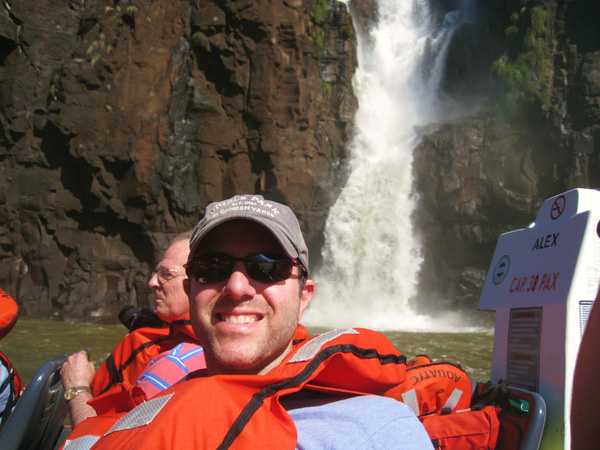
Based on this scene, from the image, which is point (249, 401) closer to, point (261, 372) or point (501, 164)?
point (261, 372)

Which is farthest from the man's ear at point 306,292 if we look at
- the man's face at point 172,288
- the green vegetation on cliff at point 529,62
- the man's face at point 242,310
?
the green vegetation on cliff at point 529,62

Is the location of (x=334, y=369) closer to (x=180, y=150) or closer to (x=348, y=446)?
(x=348, y=446)

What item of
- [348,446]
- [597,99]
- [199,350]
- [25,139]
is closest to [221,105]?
[25,139]

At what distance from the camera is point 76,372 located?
2271 mm

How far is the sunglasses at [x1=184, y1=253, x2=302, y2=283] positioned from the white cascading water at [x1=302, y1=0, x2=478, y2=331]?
13.8 metres

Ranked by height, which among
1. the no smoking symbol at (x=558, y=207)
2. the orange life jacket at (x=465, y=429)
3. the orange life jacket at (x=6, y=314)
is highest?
the no smoking symbol at (x=558, y=207)

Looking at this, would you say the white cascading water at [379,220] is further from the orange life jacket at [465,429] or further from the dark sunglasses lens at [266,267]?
the dark sunglasses lens at [266,267]

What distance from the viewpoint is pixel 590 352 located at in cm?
72

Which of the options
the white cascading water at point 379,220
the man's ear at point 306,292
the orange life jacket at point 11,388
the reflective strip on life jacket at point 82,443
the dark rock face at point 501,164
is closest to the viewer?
the reflective strip on life jacket at point 82,443

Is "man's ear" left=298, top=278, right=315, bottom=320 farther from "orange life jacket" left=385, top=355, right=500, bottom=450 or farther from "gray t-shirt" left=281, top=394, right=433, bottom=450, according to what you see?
"orange life jacket" left=385, top=355, right=500, bottom=450

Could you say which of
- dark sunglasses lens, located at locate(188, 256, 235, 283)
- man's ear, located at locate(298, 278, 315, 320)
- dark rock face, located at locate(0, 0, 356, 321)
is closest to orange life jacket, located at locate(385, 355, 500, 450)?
man's ear, located at locate(298, 278, 315, 320)

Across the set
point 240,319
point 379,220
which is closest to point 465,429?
point 240,319

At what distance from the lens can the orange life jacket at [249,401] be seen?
967 millimetres

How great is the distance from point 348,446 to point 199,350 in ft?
3.70
